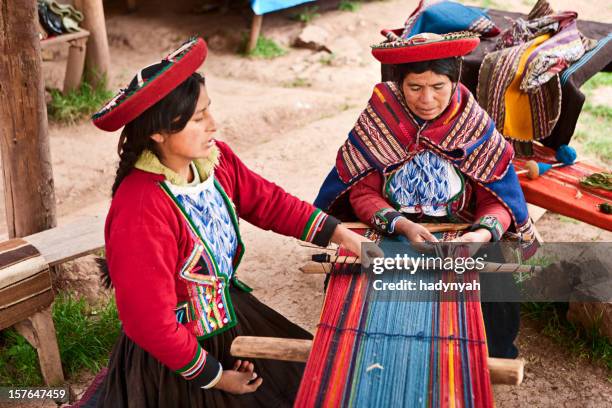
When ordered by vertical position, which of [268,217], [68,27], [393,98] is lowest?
[68,27]

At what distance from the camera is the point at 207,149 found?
81.7 inches

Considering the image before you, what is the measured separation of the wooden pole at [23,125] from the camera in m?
3.03

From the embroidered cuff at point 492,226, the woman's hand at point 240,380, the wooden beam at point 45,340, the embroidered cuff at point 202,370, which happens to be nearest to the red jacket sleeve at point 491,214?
the embroidered cuff at point 492,226

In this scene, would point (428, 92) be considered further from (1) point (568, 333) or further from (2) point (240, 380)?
(1) point (568, 333)

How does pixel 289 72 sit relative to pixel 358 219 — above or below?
below

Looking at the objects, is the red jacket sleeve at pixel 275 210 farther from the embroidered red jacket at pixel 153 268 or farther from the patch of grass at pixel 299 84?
the patch of grass at pixel 299 84

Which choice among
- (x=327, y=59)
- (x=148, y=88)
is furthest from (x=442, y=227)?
(x=327, y=59)

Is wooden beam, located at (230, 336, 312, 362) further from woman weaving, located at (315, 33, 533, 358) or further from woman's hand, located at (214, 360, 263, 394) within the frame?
woman weaving, located at (315, 33, 533, 358)

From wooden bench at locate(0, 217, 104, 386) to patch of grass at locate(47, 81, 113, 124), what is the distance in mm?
2938

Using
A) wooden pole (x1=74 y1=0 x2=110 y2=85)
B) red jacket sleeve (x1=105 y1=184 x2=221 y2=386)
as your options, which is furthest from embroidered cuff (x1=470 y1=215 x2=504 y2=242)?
wooden pole (x1=74 y1=0 x2=110 y2=85)

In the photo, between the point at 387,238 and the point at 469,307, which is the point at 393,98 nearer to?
the point at 387,238

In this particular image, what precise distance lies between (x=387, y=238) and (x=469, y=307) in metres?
0.69

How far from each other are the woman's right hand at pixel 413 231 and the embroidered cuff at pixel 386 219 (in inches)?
1.1

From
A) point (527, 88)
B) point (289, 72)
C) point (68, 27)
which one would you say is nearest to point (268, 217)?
point (527, 88)
